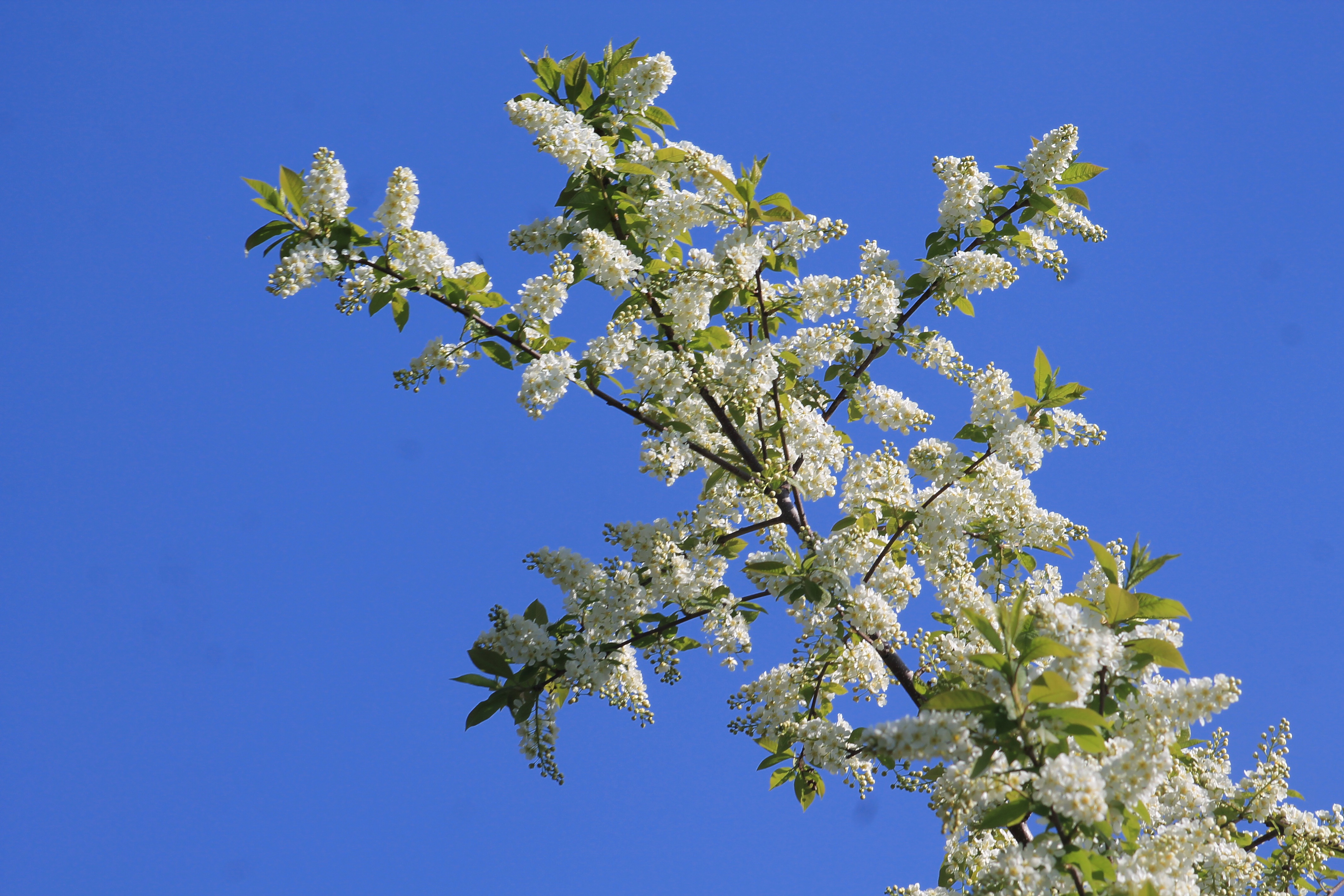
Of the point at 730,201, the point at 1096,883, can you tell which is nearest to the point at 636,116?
the point at 730,201

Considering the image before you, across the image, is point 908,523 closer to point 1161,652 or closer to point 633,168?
point 1161,652

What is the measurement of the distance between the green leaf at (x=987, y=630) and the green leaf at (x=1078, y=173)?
2944 millimetres

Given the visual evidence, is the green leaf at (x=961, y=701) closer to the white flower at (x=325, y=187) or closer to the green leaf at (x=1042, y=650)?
the green leaf at (x=1042, y=650)

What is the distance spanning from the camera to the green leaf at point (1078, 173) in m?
4.99

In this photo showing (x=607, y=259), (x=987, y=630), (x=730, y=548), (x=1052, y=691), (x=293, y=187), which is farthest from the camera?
(x=730, y=548)

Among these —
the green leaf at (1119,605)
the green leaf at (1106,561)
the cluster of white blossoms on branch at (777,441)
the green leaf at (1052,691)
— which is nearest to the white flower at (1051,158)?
the cluster of white blossoms on branch at (777,441)

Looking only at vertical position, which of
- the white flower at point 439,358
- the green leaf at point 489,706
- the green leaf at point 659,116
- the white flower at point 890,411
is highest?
the green leaf at point 659,116

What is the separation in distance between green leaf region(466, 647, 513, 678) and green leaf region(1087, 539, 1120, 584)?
2526 mm

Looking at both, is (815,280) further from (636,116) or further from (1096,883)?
(1096,883)

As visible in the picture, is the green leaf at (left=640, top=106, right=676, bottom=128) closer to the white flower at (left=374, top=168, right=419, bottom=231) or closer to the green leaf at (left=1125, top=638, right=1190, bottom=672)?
the white flower at (left=374, top=168, right=419, bottom=231)

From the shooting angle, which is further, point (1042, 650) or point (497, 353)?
point (497, 353)

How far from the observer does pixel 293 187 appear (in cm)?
396

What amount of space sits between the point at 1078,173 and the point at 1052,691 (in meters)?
3.23

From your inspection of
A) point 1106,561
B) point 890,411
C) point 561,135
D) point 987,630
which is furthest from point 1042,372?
point 561,135
